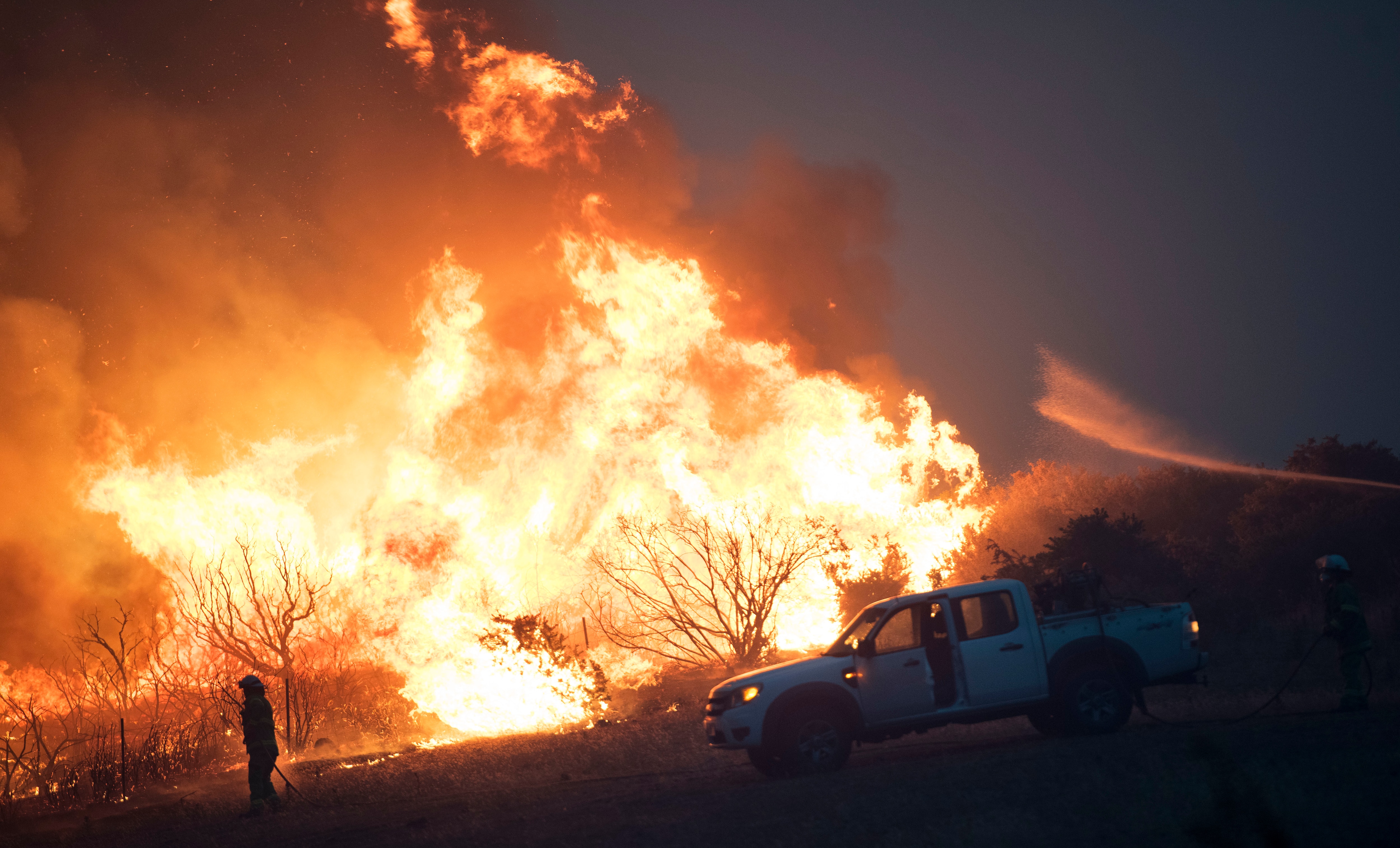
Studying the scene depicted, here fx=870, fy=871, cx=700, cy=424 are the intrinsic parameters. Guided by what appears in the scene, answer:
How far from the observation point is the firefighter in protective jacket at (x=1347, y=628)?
418 inches

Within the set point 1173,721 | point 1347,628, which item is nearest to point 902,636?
point 1173,721

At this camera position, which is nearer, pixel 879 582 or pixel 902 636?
pixel 902 636

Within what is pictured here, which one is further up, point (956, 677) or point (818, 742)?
point (956, 677)

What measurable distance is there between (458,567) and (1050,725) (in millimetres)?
19044

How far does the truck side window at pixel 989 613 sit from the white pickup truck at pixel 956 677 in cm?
1

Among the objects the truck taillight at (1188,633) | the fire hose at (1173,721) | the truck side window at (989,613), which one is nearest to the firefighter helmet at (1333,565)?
the fire hose at (1173,721)

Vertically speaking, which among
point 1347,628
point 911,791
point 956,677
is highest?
point 956,677

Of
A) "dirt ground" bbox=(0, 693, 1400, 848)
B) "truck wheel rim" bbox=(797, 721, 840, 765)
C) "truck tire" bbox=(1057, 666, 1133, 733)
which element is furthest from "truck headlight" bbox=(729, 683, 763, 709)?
"truck tire" bbox=(1057, 666, 1133, 733)

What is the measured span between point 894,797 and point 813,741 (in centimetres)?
195

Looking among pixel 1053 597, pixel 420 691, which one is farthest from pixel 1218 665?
pixel 420 691

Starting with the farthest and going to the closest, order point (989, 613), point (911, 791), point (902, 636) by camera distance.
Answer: point (902, 636) → point (989, 613) → point (911, 791)

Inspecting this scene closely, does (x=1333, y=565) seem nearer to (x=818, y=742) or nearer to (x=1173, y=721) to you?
(x=1173, y=721)

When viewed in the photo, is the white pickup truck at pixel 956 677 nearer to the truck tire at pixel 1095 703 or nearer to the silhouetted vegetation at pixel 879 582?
the truck tire at pixel 1095 703

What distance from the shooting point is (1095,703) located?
10227mm
